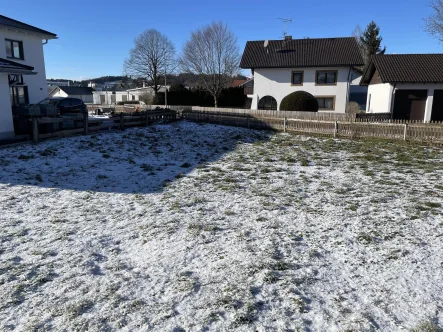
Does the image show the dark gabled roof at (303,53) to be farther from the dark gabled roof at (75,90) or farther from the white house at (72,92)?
the dark gabled roof at (75,90)

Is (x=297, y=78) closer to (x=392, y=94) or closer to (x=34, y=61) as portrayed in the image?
(x=392, y=94)

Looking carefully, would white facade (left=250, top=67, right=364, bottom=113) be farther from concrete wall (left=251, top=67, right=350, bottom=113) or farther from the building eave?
the building eave

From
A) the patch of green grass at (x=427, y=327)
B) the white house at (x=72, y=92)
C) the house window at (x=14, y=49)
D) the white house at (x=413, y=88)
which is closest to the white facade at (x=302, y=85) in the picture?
the white house at (x=413, y=88)

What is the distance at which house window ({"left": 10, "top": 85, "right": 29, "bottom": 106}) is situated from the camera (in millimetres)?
20688

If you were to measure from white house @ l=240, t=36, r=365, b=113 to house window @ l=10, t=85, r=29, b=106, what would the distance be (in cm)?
1924

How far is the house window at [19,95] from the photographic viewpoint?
814 inches

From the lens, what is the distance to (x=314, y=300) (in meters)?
3.99

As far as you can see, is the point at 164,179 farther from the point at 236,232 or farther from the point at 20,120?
the point at 20,120

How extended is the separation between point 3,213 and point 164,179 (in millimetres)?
4059

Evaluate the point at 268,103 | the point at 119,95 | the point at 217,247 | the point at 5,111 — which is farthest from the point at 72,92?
the point at 217,247

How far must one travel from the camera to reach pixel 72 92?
6838 cm

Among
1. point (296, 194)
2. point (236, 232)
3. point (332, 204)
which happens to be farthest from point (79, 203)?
point (332, 204)

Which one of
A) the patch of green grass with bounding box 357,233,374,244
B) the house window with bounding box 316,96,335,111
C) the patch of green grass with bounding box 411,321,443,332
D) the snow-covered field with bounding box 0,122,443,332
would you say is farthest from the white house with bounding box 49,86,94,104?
the patch of green grass with bounding box 411,321,443,332

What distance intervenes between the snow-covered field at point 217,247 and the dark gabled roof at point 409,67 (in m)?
15.8
